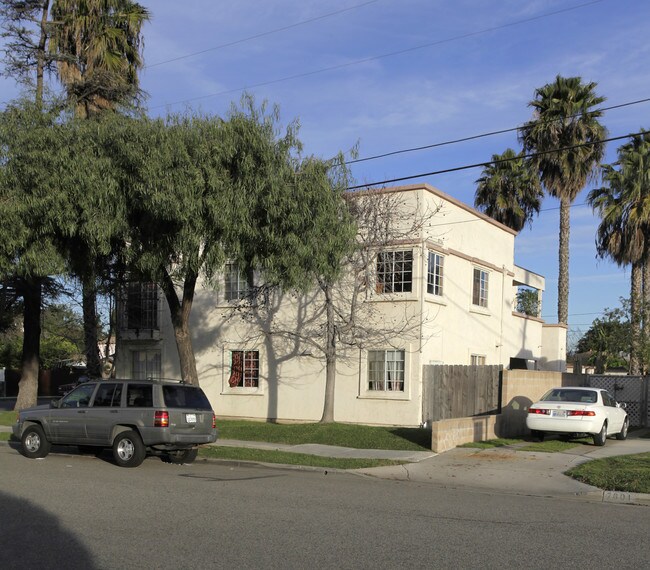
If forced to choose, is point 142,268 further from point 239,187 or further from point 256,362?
point 256,362

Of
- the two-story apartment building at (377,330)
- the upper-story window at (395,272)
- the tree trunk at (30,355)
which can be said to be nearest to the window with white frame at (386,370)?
the two-story apartment building at (377,330)

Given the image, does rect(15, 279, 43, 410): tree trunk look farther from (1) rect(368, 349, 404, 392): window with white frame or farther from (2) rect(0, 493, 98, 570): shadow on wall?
(2) rect(0, 493, 98, 570): shadow on wall

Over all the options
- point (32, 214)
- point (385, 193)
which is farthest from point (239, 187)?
point (385, 193)

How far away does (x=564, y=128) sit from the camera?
31234mm

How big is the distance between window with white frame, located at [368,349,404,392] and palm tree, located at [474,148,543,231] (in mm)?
17515

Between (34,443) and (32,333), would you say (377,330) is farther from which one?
(32,333)

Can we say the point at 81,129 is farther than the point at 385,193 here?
No

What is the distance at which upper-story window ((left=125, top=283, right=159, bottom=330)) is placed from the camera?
1079 inches

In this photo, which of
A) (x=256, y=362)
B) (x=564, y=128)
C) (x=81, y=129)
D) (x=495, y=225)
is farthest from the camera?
(x=564, y=128)

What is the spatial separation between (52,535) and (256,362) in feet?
56.6

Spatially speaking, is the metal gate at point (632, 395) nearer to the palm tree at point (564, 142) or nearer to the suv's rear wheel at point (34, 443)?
the palm tree at point (564, 142)

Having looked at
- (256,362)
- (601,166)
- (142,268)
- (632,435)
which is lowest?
(632,435)

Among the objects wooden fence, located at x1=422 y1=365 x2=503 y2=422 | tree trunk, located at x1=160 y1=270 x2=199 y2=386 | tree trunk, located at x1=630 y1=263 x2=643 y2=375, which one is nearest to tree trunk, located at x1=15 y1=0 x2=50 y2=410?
tree trunk, located at x1=160 y1=270 x2=199 y2=386

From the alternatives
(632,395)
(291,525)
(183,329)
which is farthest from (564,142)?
(291,525)
